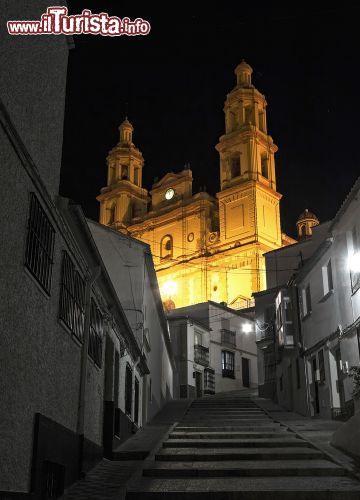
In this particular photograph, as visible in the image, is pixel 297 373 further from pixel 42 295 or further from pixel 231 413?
pixel 42 295

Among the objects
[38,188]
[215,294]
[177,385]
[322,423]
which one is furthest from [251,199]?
[38,188]

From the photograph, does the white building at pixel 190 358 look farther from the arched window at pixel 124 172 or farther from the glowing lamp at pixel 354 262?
the arched window at pixel 124 172

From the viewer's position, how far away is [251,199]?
59.3 m

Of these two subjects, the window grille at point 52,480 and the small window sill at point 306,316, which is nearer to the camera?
the window grille at point 52,480

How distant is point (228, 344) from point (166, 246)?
18604 mm

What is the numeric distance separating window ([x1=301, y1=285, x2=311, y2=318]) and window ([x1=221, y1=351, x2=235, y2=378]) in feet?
85.2

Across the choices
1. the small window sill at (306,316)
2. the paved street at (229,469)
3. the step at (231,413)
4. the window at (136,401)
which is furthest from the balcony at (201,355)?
the paved street at (229,469)

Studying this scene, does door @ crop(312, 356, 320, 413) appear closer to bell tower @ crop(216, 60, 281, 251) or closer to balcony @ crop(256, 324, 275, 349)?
balcony @ crop(256, 324, 275, 349)

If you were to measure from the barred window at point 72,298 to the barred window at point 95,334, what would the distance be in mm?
817

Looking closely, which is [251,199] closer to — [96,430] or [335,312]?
[335,312]

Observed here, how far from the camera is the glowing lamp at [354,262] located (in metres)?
17.6

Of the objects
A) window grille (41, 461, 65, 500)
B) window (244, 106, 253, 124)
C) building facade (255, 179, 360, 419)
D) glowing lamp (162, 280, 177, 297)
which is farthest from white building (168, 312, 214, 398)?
window grille (41, 461, 65, 500)

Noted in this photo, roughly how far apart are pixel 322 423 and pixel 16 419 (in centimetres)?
1363

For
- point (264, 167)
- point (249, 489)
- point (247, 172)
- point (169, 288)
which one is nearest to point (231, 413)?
point (249, 489)
